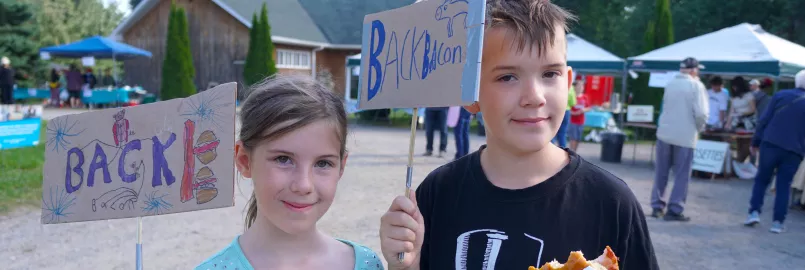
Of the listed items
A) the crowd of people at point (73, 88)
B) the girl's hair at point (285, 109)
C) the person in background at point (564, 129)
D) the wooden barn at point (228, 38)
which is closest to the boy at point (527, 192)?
the girl's hair at point (285, 109)

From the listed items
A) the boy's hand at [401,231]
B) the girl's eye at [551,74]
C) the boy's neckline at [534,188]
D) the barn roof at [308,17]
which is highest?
the barn roof at [308,17]

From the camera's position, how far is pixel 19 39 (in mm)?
28641

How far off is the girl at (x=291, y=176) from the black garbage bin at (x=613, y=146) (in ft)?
36.0

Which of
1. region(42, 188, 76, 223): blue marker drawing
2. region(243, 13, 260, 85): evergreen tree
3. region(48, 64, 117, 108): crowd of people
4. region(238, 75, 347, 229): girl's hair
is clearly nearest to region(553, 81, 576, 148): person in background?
region(238, 75, 347, 229): girl's hair

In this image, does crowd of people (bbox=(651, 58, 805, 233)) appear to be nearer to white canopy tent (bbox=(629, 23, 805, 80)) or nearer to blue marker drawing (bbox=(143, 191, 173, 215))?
white canopy tent (bbox=(629, 23, 805, 80))

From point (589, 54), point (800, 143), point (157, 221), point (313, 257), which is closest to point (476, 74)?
point (313, 257)

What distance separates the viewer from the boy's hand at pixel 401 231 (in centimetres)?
162

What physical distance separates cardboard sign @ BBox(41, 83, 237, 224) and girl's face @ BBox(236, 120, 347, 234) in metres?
0.18

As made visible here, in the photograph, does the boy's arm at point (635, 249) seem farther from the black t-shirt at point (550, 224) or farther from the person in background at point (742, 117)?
the person in background at point (742, 117)

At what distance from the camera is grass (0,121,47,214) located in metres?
7.10

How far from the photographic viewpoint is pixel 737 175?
10891mm

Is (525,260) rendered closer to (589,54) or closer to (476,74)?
(476,74)

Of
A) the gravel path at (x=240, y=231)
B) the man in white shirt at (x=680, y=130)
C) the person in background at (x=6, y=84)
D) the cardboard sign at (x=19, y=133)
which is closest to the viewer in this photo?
the gravel path at (x=240, y=231)

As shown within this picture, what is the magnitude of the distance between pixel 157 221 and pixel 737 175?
9624 mm
